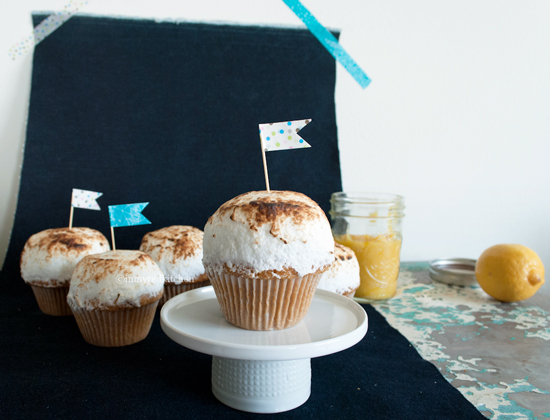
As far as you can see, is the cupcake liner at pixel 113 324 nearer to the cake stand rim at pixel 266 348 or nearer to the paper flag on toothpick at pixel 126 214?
the paper flag on toothpick at pixel 126 214

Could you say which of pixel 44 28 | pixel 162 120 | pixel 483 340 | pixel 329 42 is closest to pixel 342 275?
pixel 483 340

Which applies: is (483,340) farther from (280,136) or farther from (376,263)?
(280,136)


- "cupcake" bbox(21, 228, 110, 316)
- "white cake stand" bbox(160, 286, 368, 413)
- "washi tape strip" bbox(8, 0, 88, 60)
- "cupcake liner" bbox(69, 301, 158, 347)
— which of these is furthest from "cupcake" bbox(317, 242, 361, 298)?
"washi tape strip" bbox(8, 0, 88, 60)

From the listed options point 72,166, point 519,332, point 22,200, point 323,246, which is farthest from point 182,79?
point 519,332

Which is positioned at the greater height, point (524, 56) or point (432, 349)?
point (524, 56)

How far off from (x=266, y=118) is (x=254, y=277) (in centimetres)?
128

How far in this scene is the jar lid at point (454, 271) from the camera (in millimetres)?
1869

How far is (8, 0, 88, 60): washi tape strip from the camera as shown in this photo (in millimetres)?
1886

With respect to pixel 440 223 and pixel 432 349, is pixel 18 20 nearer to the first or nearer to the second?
pixel 432 349

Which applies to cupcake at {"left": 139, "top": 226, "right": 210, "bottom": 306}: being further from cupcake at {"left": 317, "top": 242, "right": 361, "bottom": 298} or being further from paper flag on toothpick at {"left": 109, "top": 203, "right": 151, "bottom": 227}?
cupcake at {"left": 317, "top": 242, "right": 361, "bottom": 298}

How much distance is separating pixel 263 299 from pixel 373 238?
2.72ft

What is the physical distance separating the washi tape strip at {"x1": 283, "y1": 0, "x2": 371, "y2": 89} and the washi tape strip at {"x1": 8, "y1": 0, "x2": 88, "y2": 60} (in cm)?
99

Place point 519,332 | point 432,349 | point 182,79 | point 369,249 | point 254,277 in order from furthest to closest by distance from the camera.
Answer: point 182,79, point 369,249, point 519,332, point 432,349, point 254,277

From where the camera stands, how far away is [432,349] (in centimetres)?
126
